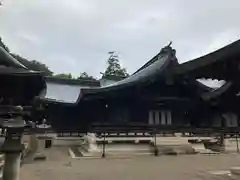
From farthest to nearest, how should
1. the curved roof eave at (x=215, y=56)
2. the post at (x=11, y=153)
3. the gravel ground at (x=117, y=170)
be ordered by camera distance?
the gravel ground at (x=117, y=170)
the post at (x=11, y=153)
the curved roof eave at (x=215, y=56)

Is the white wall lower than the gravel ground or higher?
higher

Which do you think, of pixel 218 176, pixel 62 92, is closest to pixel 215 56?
pixel 218 176

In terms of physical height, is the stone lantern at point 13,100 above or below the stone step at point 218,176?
above

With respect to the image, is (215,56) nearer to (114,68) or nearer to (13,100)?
(13,100)

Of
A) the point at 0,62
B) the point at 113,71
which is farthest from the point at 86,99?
the point at 113,71

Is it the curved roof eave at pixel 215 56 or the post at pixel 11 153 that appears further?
the post at pixel 11 153

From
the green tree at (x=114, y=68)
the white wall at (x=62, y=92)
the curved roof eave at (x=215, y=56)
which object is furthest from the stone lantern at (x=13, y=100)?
the green tree at (x=114, y=68)

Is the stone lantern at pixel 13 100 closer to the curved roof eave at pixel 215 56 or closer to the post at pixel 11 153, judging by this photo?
the post at pixel 11 153

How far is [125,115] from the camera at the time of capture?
18.2 meters

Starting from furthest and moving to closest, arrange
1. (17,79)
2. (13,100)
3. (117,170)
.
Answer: (13,100)
(17,79)
(117,170)

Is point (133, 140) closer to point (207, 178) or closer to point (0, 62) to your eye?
point (207, 178)

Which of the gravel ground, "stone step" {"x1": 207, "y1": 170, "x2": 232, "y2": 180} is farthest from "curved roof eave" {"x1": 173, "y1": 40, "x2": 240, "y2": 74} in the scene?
the gravel ground

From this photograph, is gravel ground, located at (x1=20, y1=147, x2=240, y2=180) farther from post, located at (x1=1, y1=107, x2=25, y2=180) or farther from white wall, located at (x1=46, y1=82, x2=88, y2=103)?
white wall, located at (x1=46, y1=82, x2=88, y2=103)

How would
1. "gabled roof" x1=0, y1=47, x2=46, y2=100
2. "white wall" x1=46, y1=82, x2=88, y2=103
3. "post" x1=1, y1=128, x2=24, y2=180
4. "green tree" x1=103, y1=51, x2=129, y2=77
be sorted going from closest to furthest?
"post" x1=1, y1=128, x2=24, y2=180 → "gabled roof" x1=0, y1=47, x2=46, y2=100 → "white wall" x1=46, y1=82, x2=88, y2=103 → "green tree" x1=103, y1=51, x2=129, y2=77
